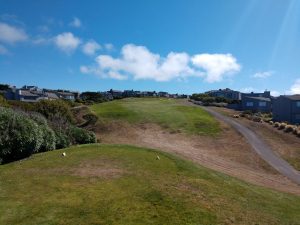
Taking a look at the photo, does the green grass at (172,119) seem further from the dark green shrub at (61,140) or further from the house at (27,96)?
the house at (27,96)

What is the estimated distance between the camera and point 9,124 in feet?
67.5

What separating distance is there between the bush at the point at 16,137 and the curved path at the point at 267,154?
65.5 feet

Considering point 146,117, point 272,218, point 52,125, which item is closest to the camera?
point 272,218

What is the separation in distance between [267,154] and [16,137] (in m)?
27.9

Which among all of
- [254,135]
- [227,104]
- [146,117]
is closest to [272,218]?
[254,135]

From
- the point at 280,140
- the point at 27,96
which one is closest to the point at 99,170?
the point at 280,140

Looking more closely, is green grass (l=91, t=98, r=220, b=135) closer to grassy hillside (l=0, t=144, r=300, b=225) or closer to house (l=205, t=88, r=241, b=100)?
grassy hillside (l=0, t=144, r=300, b=225)

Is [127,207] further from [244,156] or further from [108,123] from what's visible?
[108,123]

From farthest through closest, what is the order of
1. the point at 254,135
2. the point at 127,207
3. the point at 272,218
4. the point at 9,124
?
the point at 254,135 < the point at 9,124 < the point at 272,218 < the point at 127,207

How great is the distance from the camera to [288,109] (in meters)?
81.6

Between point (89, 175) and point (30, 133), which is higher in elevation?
point (30, 133)

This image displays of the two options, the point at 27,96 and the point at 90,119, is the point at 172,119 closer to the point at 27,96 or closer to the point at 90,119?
the point at 90,119

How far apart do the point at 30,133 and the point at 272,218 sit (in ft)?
43.4

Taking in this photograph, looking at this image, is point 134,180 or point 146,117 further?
point 146,117
